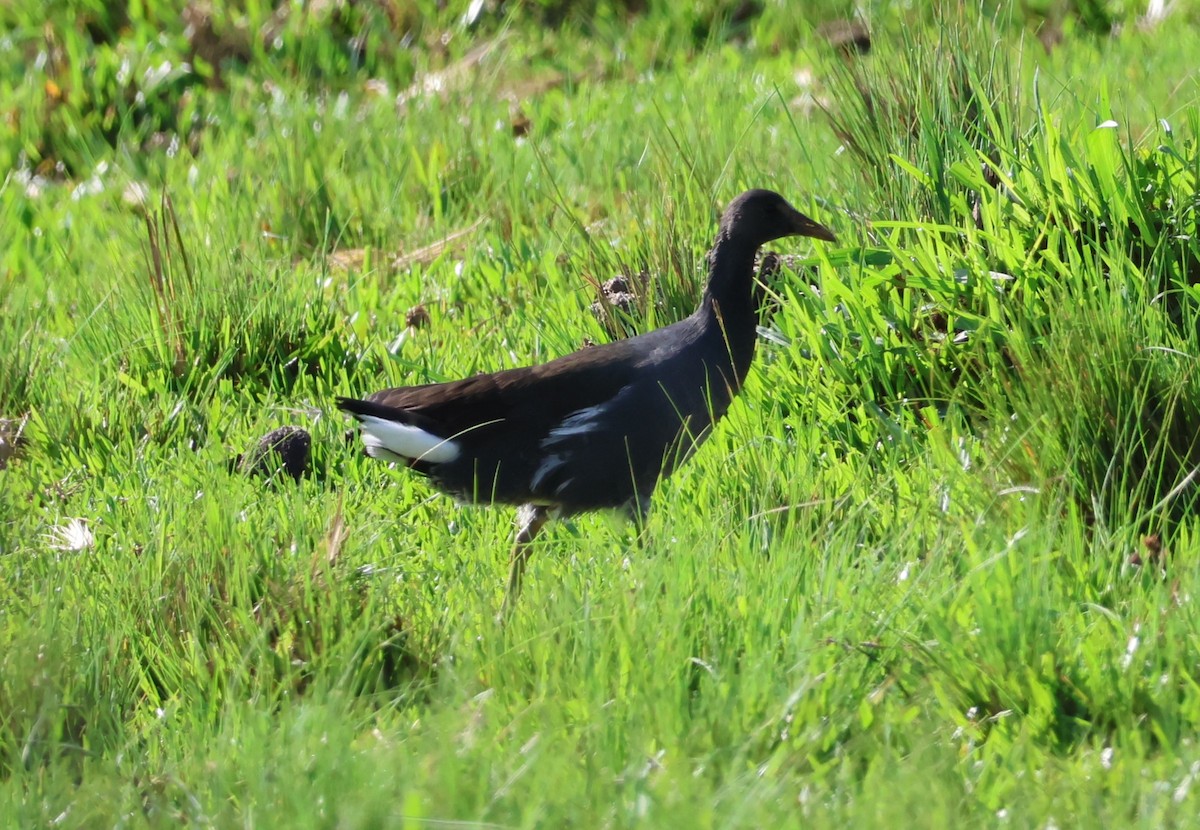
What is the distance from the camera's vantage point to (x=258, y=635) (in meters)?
2.80

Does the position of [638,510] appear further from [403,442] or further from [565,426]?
[403,442]

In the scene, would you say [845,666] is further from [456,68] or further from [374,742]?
[456,68]

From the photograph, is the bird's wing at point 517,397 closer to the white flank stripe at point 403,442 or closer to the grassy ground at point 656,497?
the white flank stripe at point 403,442

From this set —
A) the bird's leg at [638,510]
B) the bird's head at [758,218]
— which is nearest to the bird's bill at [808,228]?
the bird's head at [758,218]

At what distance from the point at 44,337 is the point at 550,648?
2.95 metres

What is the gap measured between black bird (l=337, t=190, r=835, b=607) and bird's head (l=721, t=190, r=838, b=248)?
33 centimetres

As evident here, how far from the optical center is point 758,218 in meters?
3.95

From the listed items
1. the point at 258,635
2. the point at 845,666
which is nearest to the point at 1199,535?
the point at 845,666

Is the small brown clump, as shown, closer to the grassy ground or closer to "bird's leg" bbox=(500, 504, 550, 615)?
the grassy ground

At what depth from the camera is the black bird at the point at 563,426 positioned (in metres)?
3.61

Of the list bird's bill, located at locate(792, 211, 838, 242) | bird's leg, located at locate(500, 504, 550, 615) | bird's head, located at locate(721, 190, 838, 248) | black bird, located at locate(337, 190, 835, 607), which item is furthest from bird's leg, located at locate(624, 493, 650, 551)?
bird's bill, located at locate(792, 211, 838, 242)

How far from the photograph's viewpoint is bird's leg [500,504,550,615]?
304 centimetres

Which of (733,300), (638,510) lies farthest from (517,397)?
(733,300)

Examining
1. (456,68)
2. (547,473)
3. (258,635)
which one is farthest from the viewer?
(456,68)
